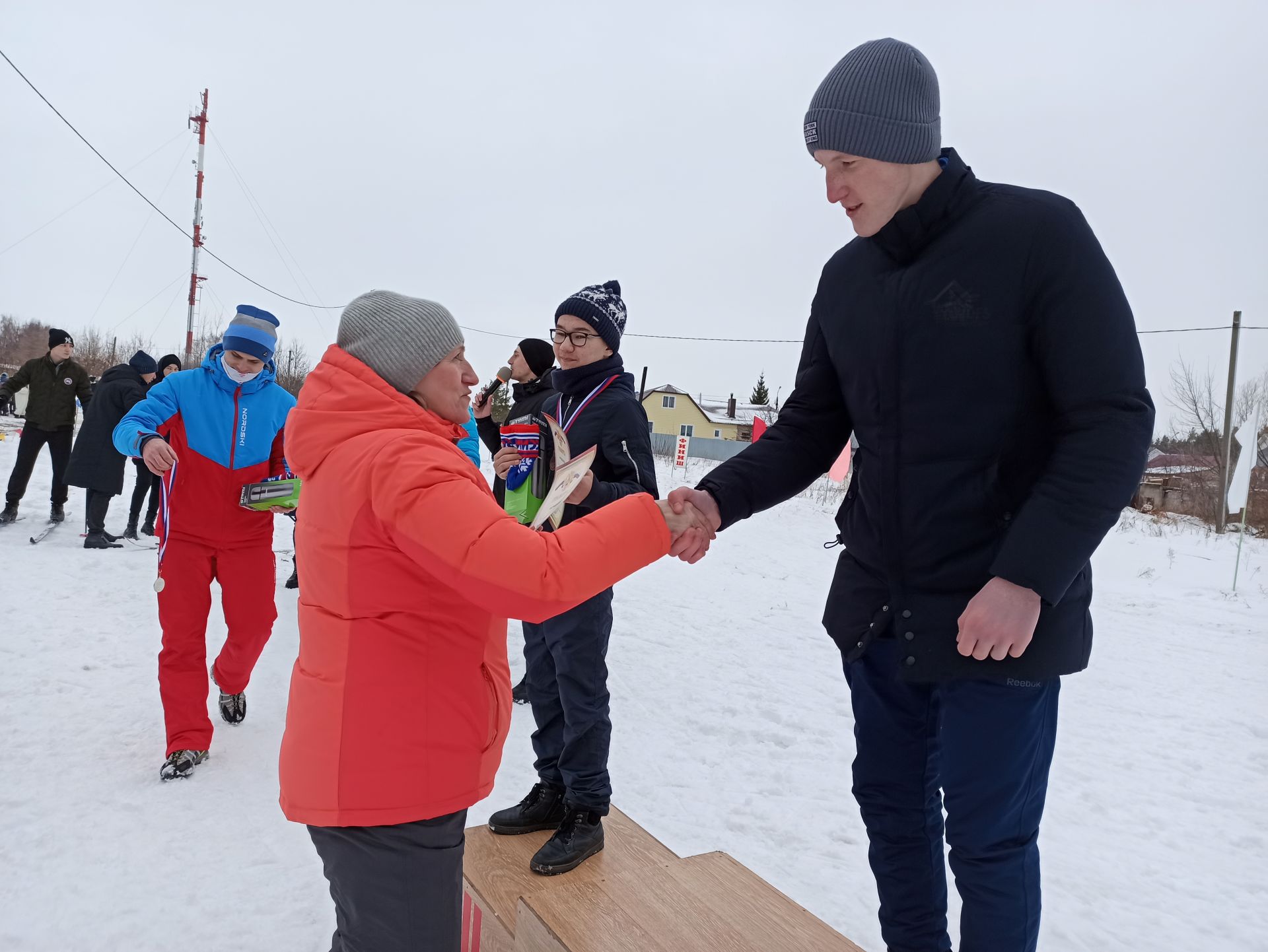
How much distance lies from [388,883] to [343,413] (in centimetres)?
101

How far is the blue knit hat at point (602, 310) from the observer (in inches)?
128

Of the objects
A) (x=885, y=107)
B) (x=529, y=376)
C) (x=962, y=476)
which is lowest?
(x=962, y=476)

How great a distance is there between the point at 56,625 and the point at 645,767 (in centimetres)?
460

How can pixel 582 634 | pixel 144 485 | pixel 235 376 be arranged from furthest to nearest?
pixel 144 485 < pixel 235 376 < pixel 582 634

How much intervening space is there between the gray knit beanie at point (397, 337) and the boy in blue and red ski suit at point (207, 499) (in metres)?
2.49

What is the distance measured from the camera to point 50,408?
982 cm

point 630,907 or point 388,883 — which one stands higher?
point 388,883

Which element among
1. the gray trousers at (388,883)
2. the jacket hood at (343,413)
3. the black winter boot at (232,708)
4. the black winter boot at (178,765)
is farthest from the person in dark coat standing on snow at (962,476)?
the black winter boot at (232,708)

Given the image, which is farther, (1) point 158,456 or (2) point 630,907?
(1) point 158,456

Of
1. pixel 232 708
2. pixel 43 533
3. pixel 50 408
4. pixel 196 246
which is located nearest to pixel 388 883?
pixel 232 708

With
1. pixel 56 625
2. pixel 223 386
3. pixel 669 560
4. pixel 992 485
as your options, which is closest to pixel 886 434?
pixel 992 485

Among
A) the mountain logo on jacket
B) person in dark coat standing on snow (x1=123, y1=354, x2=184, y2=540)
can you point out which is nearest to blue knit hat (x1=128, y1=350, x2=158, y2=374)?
person in dark coat standing on snow (x1=123, y1=354, x2=184, y2=540)

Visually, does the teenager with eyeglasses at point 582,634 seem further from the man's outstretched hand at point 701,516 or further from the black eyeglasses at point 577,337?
the man's outstretched hand at point 701,516

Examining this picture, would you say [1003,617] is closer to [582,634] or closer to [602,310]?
[582,634]
